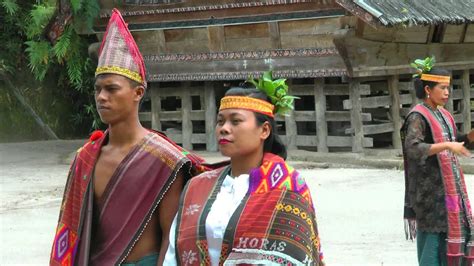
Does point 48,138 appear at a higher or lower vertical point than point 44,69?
lower

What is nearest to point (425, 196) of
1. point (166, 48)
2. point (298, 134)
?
point (298, 134)

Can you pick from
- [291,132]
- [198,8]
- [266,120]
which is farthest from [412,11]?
[266,120]

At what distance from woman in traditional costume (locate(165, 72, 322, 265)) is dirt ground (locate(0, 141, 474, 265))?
384cm

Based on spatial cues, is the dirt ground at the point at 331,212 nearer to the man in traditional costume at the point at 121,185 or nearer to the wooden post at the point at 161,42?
the wooden post at the point at 161,42

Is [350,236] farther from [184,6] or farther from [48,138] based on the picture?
[48,138]

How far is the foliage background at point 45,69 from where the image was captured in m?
15.1

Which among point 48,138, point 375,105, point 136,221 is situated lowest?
point 48,138

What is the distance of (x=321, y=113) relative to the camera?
13.7m

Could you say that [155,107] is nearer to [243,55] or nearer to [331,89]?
[243,55]

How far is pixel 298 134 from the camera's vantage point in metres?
14.7

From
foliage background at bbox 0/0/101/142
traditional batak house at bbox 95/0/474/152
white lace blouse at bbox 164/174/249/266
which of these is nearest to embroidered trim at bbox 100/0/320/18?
traditional batak house at bbox 95/0/474/152

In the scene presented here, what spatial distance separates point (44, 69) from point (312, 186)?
6603 mm

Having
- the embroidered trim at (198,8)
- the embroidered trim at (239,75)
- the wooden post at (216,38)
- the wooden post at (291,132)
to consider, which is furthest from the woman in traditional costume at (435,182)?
the wooden post at (216,38)

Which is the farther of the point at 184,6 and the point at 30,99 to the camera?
the point at 30,99
